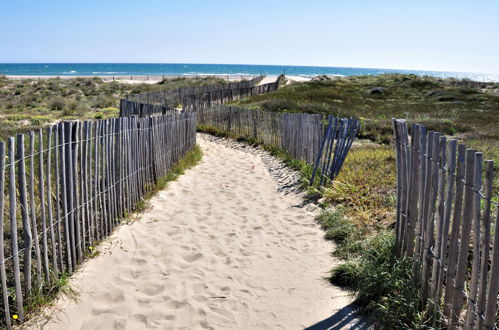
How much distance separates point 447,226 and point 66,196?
359 cm

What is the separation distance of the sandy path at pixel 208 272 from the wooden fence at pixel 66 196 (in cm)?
30

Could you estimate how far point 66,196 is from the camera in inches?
171

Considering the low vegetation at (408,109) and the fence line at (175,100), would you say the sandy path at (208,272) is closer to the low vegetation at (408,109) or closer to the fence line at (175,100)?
the fence line at (175,100)

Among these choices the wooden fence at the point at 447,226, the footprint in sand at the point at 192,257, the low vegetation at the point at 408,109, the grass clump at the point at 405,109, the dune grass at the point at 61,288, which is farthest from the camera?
the grass clump at the point at 405,109

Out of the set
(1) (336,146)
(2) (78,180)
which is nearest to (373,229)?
(1) (336,146)

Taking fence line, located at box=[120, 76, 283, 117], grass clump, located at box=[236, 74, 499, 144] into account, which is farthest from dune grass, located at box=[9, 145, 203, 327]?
grass clump, located at box=[236, 74, 499, 144]

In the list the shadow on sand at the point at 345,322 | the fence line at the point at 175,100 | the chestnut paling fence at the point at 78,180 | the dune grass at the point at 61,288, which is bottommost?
the shadow on sand at the point at 345,322

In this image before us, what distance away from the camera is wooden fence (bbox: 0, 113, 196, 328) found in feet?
11.3

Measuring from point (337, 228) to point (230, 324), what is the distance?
2.56m

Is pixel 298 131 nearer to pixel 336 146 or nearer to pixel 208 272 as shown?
pixel 336 146

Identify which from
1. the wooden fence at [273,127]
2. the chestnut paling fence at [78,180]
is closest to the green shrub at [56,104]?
the wooden fence at [273,127]

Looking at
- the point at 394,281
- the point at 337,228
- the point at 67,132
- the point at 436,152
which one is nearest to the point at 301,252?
the point at 337,228

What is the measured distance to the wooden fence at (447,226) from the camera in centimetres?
265

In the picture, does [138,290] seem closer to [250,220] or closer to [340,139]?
[250,220]
